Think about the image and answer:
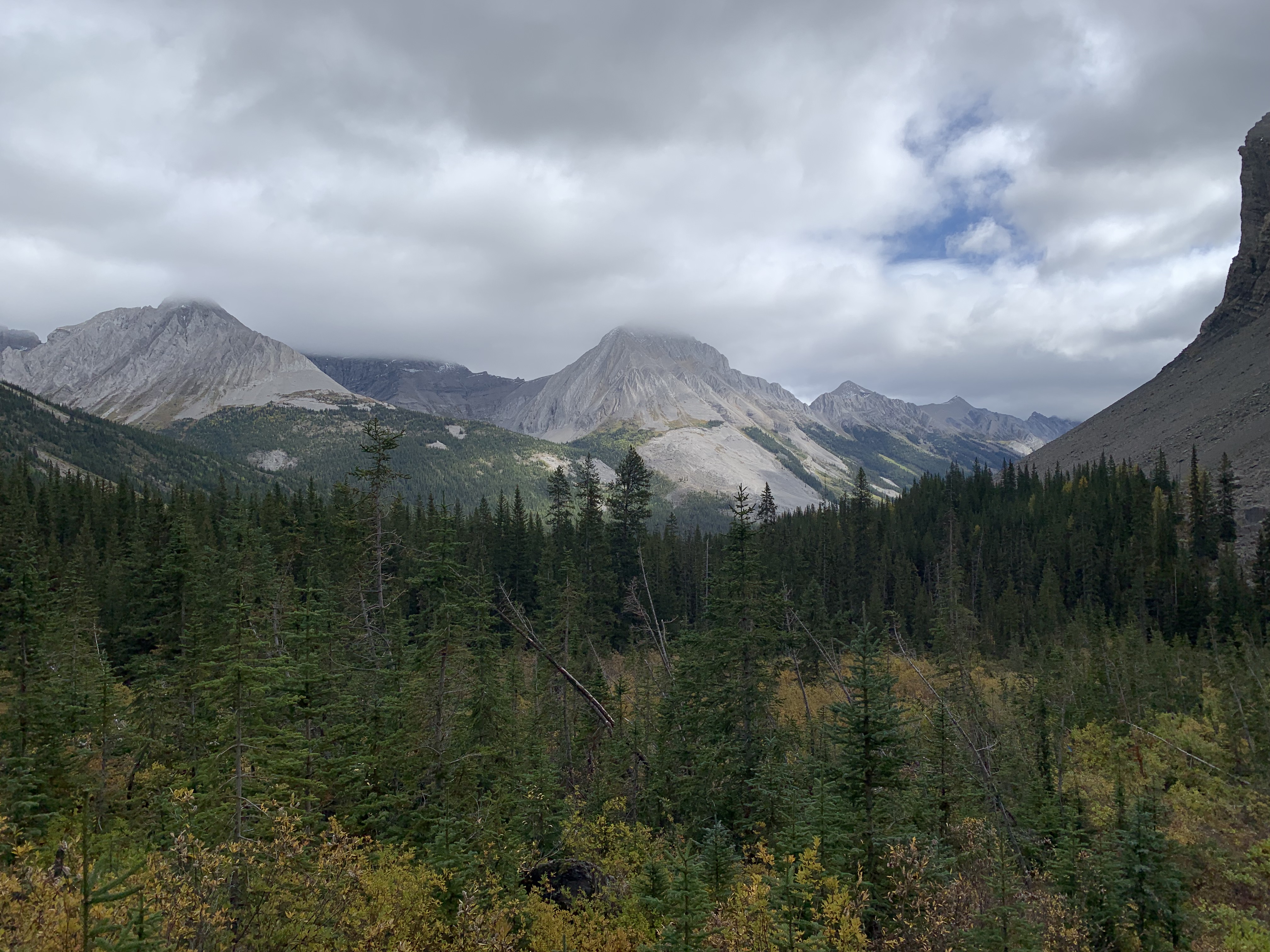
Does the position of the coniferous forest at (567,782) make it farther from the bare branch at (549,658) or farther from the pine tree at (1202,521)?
the pine tree at (1202,521)

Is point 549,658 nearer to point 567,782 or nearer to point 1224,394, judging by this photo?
point 567,782

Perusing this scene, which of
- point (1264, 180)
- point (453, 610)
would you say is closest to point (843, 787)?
point (453, 610)

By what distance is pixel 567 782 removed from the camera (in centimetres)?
2464

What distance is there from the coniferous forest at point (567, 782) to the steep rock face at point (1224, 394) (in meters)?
107

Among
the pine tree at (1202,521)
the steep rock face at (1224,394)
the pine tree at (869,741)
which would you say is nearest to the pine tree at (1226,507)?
the pine tree at (1202,521)

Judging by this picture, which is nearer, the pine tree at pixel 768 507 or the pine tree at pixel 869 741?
the pine tree at pixel 869 741

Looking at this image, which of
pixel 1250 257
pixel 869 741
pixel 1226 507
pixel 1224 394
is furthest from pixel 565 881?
pixel 1250 257

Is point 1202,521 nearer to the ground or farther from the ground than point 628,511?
nearer to the ground

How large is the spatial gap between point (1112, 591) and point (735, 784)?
85.1 meters

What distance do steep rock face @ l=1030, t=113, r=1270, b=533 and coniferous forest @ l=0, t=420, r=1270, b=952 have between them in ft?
350

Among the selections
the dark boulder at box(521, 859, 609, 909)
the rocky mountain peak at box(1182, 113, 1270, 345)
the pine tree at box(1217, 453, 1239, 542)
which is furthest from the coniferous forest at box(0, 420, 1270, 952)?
the rocky mountain peak at box(1182, 113, 1270, 345)

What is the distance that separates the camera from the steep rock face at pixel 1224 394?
123438 millimetres

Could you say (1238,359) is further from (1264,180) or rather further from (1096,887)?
(1096,887)

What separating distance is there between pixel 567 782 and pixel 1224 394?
183 m
